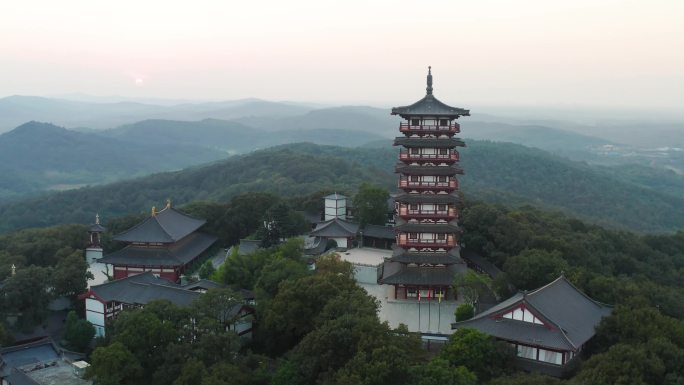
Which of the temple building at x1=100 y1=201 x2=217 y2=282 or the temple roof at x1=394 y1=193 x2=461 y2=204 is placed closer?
the temple roof at x1=394 y1=193 x2=461 y2=204

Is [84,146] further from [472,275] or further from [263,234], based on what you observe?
[472,275]

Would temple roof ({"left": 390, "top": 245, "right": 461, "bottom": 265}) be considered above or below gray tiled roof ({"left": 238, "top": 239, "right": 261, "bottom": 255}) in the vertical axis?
above

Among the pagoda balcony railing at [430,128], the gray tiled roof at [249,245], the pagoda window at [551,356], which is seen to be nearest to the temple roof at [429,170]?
the pagoda balcony railing at [430,128]

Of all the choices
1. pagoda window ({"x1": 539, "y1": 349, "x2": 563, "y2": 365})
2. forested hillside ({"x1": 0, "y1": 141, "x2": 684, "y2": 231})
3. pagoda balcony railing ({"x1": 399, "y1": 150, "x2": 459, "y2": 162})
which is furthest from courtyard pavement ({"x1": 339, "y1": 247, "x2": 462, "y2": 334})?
forested hillside ({"x1": 0, "y1": 141, "x2": 684, "y2": 231})

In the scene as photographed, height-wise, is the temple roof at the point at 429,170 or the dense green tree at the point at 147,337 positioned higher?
the temple roof at the point at 429,170

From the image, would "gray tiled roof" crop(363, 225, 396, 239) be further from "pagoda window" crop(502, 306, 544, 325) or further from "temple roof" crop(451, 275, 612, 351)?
"pagoda window" crop(502, 306, 544, 325)

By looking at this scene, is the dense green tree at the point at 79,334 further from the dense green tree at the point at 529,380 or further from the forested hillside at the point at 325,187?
the forested hillside at the point at 325,187

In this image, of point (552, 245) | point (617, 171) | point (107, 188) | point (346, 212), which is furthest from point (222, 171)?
point (617, 171)
